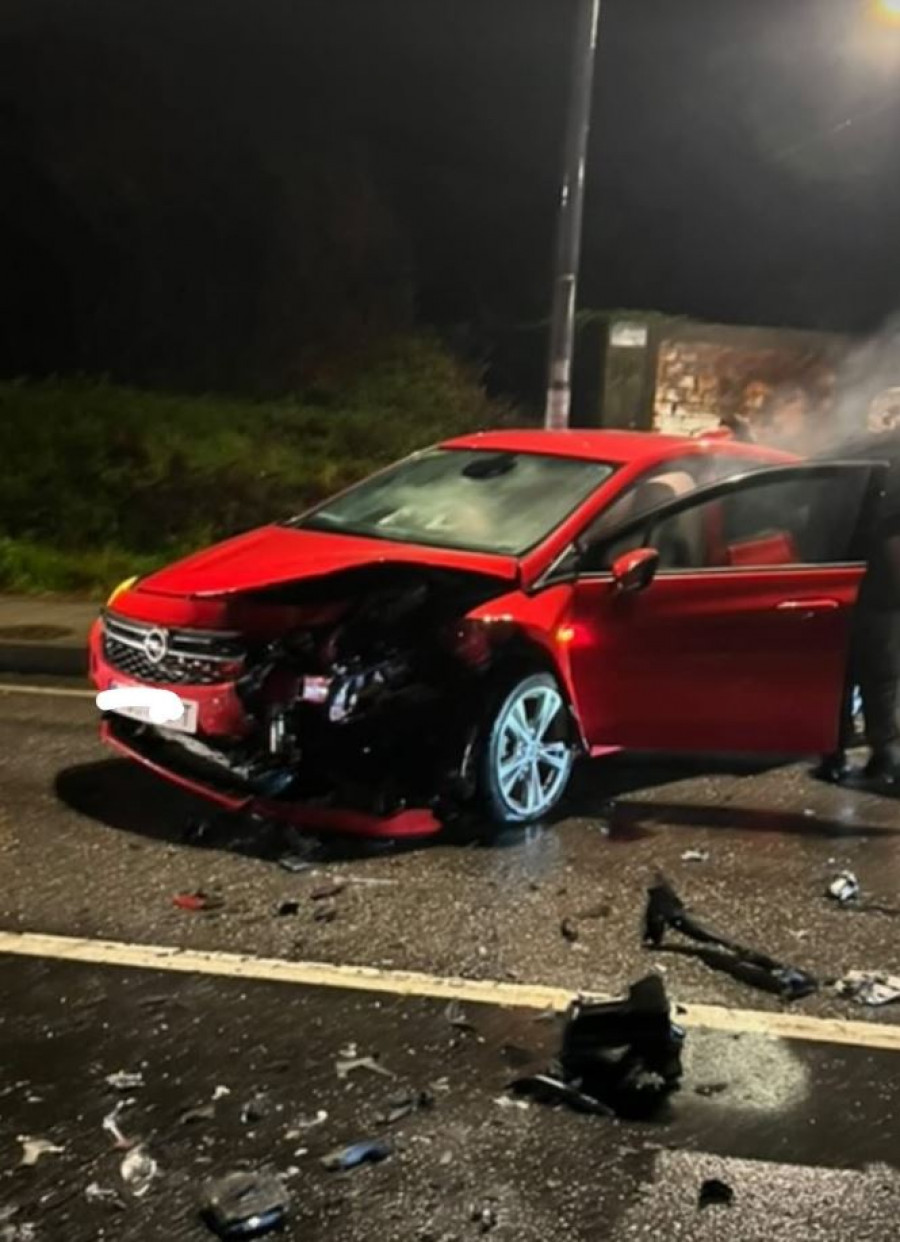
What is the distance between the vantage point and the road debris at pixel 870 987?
446cm

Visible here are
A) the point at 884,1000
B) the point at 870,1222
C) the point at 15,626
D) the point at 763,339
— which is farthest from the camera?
the point at 763,339

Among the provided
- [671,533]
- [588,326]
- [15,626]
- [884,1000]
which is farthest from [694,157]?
[884,1000]

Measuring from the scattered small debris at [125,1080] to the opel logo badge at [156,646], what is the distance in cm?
228

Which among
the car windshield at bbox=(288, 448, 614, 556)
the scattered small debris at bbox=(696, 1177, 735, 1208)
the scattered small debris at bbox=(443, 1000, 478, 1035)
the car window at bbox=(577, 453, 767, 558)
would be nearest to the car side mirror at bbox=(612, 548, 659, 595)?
the car window at bbox=(577, 453, 767, 558)

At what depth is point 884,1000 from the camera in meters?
4.46

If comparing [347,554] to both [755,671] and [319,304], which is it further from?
[319,304]

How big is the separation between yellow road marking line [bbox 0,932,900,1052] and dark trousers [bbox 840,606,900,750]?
2.73m

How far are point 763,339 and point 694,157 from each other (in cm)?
1137

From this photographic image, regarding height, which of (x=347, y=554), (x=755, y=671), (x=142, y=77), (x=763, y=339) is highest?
(x=142, y=77)

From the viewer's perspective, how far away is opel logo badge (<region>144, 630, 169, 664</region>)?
5.83 meters

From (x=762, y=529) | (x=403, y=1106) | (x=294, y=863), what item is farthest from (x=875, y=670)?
(x=403, y=1106)

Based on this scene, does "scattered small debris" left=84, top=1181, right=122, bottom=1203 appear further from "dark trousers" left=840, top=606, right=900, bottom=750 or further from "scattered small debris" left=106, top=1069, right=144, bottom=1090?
"dark trousers" left=840, top=606, right=900, bottom=750

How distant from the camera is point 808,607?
6.65m

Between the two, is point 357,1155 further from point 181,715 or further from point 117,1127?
point 181,715
